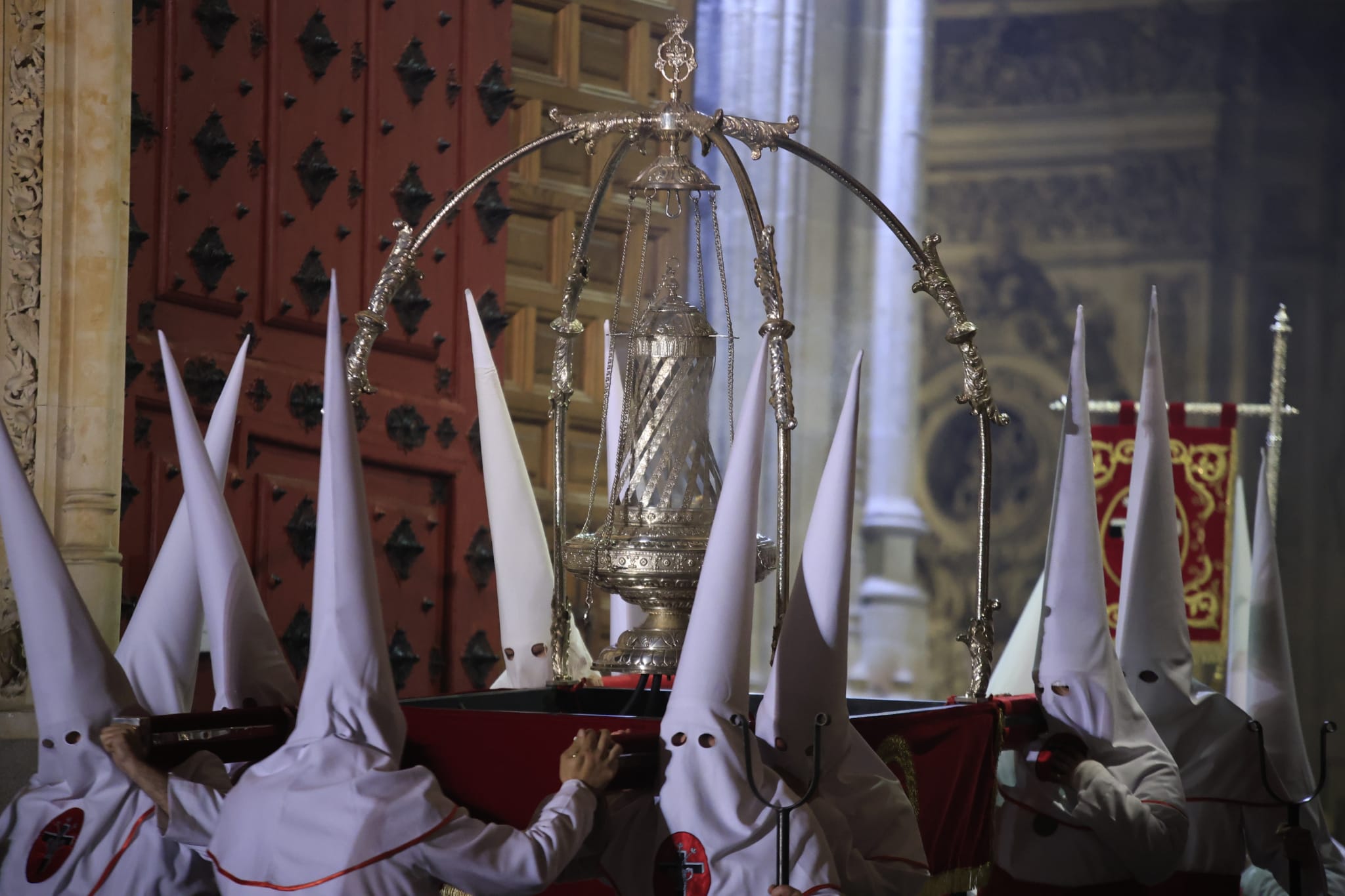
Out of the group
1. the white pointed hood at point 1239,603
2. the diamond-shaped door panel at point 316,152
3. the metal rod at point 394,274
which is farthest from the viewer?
the diamond-shaped door panel at point 316,152

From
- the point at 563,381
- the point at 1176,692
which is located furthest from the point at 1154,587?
the point at 563,381

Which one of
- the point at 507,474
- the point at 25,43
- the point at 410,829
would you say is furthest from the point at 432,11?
the point at 410,829

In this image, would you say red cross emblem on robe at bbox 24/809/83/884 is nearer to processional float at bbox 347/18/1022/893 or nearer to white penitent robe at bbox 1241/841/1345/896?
processional float at bbox 347/18/1022/893

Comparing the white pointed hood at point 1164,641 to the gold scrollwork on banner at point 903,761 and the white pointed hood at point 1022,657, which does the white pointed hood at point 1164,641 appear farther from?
the gold scrollwork on banner at point 903,761

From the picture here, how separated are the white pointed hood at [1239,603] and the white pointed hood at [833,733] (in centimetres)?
148

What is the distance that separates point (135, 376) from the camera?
12.7 ft

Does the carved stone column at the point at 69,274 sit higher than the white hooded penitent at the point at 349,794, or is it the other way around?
the carved stone column at the point at 69,274

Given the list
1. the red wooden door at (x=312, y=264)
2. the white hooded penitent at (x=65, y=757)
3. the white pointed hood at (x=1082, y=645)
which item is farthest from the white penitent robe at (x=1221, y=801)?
the white hooded penitent at (x=65, y=757)

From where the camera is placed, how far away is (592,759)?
2.46 meters

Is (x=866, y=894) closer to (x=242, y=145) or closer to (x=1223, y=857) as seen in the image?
(x=1223, y=857)

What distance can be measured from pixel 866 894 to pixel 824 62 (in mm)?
3465

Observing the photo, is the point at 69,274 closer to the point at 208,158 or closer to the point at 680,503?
the point at 208,158

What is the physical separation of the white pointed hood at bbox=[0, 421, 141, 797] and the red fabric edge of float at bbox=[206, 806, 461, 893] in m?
0.36

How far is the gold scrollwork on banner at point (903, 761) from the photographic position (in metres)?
2.74
